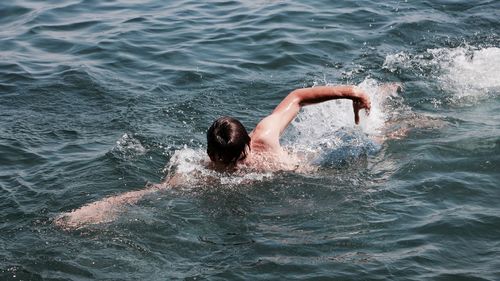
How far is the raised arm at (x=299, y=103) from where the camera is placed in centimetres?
639

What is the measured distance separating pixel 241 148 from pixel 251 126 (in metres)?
2.14

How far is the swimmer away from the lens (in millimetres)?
5844

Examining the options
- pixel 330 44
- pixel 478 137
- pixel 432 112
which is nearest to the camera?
pixel 478 137

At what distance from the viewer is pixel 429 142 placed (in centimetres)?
717

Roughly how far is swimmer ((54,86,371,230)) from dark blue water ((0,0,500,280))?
Result: 4.6 inches

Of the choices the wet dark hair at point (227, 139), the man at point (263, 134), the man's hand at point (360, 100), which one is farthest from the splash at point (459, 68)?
the wet dark hair at point (227, 139)

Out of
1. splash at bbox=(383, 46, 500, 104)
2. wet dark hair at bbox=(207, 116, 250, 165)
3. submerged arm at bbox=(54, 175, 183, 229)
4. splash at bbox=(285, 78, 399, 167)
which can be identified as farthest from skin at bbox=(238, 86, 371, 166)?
splash at bbox=(383, 46, 500, 104)

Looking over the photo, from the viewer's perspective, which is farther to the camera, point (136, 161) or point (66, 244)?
point (136, 161)

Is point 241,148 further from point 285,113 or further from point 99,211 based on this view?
point 99,211

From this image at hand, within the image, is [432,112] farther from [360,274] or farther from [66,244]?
[66,244]

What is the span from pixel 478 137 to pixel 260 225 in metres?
2.65

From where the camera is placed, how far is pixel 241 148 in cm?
618

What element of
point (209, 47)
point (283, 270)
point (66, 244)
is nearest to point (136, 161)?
point (66, 244)

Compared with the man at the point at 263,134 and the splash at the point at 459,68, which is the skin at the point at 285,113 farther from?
the splash at the point at 459,68
